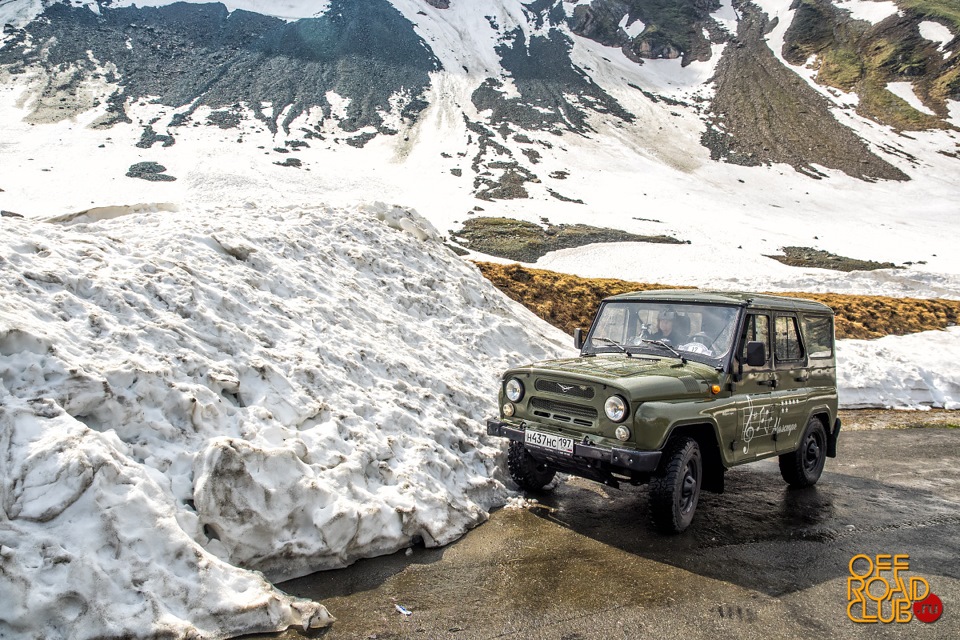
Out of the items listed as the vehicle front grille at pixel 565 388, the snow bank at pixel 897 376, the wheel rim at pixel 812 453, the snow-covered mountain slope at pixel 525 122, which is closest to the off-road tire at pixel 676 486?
the vehicle front grille at pixel 565 388

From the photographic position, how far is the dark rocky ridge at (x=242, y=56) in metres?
77.0

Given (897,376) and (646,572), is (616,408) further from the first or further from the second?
(897,376)

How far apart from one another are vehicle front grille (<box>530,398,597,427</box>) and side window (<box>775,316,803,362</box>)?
2.83 metres

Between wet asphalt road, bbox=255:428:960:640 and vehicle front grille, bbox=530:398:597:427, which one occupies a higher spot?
vehicle front grille, bbox=530:398:597:427

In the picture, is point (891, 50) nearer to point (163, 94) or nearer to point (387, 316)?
point (163, 94)

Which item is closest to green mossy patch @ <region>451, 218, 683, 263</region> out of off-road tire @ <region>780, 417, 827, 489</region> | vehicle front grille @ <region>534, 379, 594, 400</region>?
off-road tire @ <region>780, 417, 827, 489</region>

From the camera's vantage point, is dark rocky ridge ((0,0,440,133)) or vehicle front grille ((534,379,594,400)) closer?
vehicle front grille ((534,379,594,400))

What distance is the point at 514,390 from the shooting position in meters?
6.66

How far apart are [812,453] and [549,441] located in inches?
174

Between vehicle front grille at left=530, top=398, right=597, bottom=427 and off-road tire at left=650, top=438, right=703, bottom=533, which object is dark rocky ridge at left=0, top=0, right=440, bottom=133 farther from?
off-road tire at left=650, top=438, right=703, bottom=533

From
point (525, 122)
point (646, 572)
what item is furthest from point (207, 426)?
point (525, 122)

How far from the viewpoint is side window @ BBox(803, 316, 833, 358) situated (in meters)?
7.95

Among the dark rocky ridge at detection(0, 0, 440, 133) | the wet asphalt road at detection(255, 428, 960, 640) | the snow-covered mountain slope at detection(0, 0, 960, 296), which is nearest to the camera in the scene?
the wet asphalt road at detection(255, 428, 960, 640)

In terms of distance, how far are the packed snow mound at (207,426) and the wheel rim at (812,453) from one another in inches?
168
